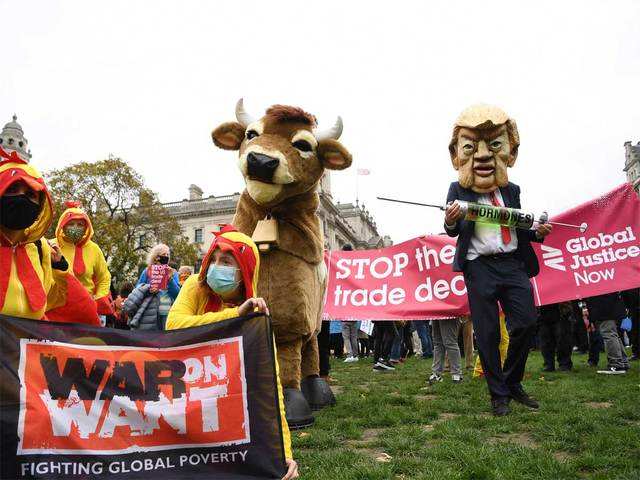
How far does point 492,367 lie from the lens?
4.82m

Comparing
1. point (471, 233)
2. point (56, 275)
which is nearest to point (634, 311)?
point (471, 233)

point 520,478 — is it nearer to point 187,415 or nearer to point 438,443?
point 438,443

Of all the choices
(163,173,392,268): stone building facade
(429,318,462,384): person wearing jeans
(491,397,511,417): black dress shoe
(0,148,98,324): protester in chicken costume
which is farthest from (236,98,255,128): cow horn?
(163,173,392,268): stone building facade

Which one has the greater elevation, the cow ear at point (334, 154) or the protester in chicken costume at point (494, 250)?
the cow ear at point (334, 154)

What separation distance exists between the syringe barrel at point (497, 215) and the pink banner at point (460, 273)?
285 centimetres

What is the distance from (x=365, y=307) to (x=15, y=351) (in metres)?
6.54

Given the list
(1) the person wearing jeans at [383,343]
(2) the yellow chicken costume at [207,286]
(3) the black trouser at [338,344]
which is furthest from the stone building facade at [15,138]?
(2) the yellow chicken costume at [207,286]

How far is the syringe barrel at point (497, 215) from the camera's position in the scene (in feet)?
15.8

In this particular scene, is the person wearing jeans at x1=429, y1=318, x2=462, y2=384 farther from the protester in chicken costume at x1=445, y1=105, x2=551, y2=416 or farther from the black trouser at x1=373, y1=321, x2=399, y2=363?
the protester in chicken costume at x1=445, y1=105, x2=551, y2=416

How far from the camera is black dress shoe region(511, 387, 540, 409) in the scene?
→ 4.80m

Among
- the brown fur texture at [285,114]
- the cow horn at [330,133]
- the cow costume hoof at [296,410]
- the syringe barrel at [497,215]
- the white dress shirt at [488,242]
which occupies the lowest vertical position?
the cow costume hoof at [296,410]

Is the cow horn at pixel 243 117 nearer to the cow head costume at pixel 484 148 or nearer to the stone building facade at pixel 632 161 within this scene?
the cow head costume at pixel 484 148

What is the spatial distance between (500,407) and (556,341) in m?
5.12

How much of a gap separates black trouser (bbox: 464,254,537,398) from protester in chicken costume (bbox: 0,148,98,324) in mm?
3472
